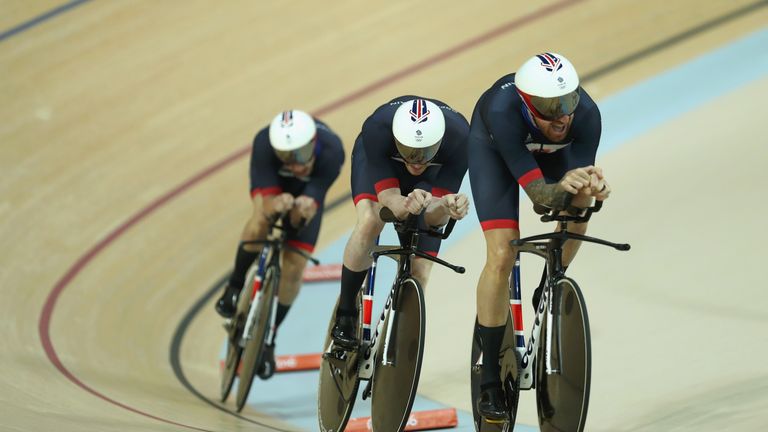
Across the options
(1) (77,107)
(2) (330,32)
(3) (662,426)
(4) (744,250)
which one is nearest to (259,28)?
(2) (330,32)

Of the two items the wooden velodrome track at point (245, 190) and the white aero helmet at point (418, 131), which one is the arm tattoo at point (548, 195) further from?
the wooden velodrome track at point (245, 190)

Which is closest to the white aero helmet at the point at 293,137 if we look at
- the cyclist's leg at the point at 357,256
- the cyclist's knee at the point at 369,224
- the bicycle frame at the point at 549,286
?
the cyclist's leg at the point at 357,256

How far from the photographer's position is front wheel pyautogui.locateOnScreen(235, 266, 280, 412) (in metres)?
4.54

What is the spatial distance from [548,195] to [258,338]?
206 cm

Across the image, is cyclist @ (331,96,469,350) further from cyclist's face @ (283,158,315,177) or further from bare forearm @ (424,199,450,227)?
cyclist's face @ (283,158,315,177)

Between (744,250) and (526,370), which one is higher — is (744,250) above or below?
above

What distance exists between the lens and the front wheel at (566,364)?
9.48ft

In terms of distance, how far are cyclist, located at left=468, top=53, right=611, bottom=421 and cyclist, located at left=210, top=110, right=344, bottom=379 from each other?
1437 millimetres

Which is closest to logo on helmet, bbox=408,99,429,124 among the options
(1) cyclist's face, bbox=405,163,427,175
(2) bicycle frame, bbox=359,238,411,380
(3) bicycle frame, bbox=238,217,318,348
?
(1) cyclist's face, bbox=405,163,427,175

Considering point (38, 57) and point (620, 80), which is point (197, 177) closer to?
point (38, 57)

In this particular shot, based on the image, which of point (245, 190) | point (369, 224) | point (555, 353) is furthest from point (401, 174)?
point (245, 190)

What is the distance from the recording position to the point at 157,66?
7836mm

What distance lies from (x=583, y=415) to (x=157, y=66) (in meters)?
5.69

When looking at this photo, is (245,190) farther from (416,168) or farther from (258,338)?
(416,168)
